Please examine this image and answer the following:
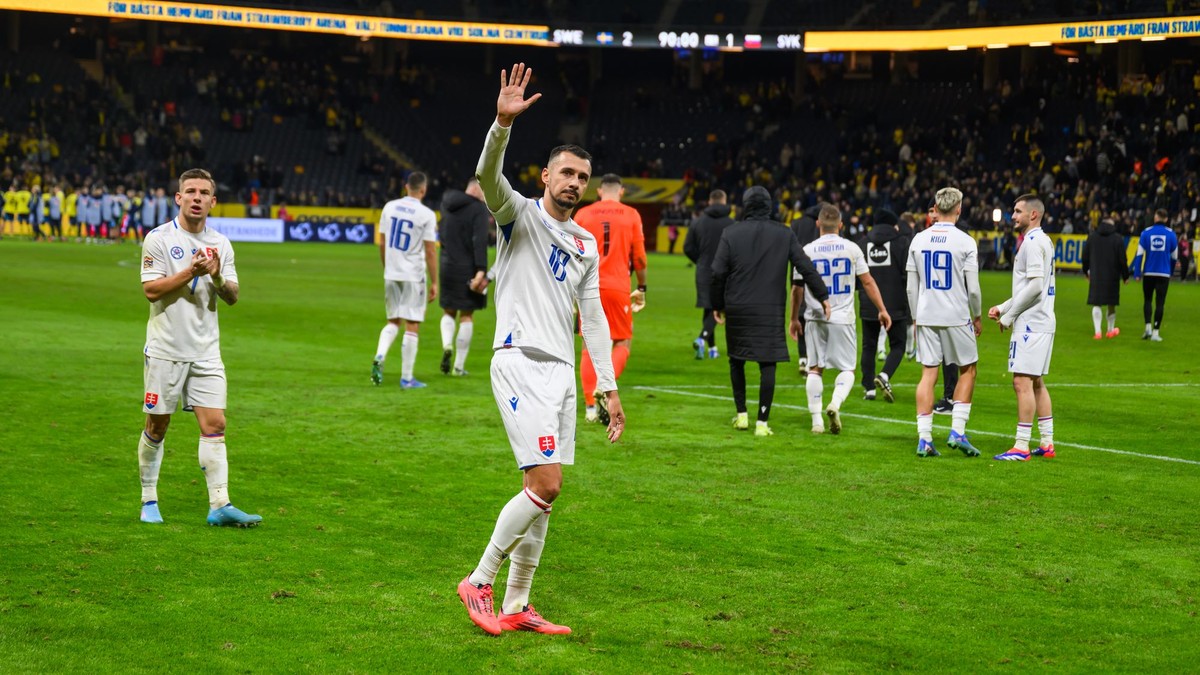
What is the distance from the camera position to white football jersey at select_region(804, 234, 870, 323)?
13242mm

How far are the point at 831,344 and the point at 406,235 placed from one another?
512 cm

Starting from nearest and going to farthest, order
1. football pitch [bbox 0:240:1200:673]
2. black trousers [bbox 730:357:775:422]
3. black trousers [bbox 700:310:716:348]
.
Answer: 1. football pitch [bbox 0:240:1200:673]
2. black trousers [bbox 730:357:775:422]
3. black trousers [bbox 700:310:716:348]

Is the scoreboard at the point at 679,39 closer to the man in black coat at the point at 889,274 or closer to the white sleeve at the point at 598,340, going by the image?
the man in black coat at the point at 889,274

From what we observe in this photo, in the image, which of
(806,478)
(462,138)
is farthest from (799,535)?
(462,138)

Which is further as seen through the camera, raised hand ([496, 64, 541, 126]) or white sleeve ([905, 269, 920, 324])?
white sleeve ([905, 269, 920, 324])

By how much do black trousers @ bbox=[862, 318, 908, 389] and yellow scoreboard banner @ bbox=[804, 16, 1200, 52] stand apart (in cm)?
3548

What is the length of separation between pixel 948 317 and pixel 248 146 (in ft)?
170

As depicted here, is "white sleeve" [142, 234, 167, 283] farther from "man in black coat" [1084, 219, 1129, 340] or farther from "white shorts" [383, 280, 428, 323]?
"man in black coat" [1084, 219, 1129, 340]

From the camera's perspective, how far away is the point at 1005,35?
52.1 metres

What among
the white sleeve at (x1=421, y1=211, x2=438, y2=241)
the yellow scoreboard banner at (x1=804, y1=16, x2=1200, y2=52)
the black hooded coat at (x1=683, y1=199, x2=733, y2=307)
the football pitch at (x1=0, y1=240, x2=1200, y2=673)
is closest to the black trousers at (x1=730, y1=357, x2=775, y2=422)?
the football pitch at (x1=0, y1=240, x2=1200, y2=673)

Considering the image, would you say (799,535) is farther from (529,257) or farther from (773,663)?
(529,257)

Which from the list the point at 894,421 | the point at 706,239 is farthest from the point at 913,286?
the point at 706,239

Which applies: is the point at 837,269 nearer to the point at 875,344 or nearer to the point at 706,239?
the point at 875,344

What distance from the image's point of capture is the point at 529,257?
247 inches
